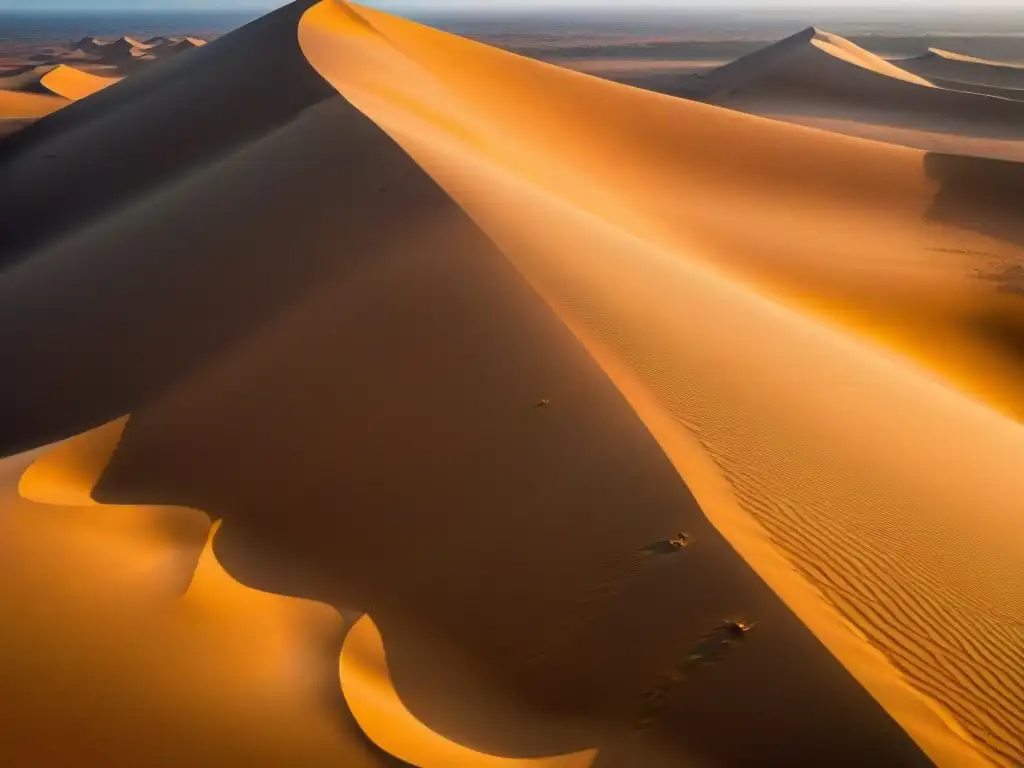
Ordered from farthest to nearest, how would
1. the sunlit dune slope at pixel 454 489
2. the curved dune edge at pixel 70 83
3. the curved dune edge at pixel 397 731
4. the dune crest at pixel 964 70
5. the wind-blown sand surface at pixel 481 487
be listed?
the dune crest at pixel 964 70 < the curved dune edge at pixel 70 83 < the sunlit dune slope at pixel 454 489 < the wind-blown sand surface at pixel 481 487 < the curved dune edge at pixel 397 731

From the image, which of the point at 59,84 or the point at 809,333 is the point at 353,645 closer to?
the point at 809,333

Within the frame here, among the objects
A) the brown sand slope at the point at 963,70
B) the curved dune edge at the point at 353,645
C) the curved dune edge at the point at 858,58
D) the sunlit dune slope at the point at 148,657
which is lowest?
the brown sand slope at the point at 963,70

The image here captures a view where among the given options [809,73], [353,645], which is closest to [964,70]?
[809,73]

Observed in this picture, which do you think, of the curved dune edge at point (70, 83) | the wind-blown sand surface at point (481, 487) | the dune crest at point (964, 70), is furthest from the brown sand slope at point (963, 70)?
the wind-blown sand surface at point (481, 487)

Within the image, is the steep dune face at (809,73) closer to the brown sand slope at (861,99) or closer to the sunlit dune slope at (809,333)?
the brown sand slope at (861,99)

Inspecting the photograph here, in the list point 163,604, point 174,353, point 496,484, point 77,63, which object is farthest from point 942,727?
point 77,63

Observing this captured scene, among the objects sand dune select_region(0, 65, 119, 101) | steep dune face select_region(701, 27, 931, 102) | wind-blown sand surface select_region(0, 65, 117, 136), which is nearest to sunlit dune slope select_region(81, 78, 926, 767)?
wind-blown sand surface select_region(0, 65, 117, 136)

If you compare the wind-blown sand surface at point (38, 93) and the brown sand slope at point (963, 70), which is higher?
the brown sand slope at point (963, 70)

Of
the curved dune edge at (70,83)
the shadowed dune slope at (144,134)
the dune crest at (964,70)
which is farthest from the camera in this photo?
the dune crest at (964,70)

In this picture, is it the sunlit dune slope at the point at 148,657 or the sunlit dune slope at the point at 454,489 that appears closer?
the sunlit dune slope at the point at 148,657
